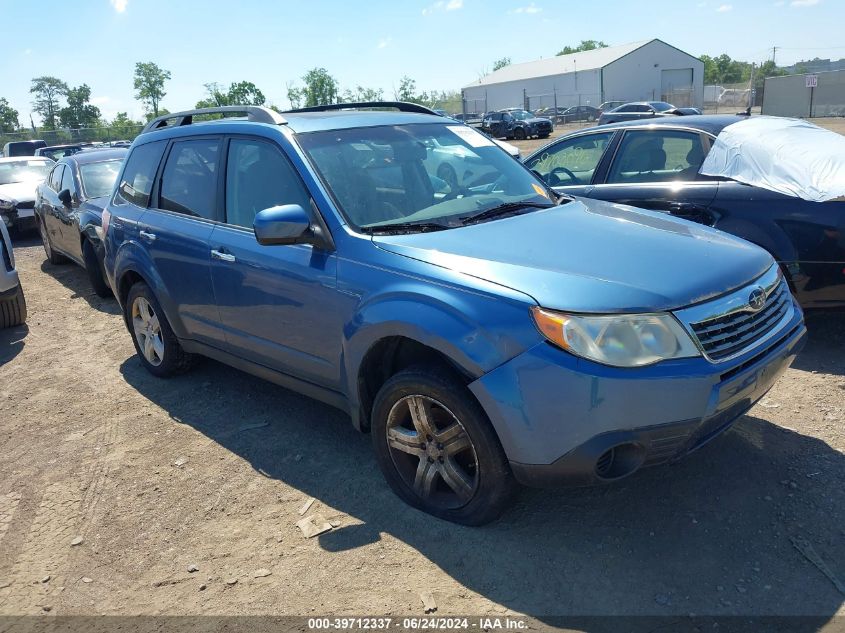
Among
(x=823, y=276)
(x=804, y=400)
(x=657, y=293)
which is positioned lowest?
(x=804, y=400)

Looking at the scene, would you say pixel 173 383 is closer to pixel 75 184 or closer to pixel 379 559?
pixel 379 559

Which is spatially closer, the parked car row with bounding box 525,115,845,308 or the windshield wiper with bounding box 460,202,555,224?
the windshield wiper with bounding box 460,202,555,224

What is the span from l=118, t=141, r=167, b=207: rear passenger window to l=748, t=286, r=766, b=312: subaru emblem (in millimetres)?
3997

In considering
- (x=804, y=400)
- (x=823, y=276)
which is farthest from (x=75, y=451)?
(x=823, y=276)

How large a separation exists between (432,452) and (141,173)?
3.48 metres

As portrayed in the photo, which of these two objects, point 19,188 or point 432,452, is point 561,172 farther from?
point 19,188

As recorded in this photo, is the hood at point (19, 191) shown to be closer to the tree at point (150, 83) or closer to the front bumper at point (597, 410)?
the front bumper at point (597, 410)

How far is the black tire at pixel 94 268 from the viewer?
8078 mm

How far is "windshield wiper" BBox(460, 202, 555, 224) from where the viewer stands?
3584 millimetres

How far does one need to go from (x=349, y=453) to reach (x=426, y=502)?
88 centimetres

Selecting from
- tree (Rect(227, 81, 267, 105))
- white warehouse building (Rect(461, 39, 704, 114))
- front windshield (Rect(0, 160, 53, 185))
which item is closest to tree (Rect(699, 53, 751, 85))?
white warehouse building (Rect(461, 39, 704, 114))

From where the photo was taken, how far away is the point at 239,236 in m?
4.07

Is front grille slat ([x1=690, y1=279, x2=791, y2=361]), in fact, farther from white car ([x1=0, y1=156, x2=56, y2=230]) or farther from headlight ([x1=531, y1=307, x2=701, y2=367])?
white car ([x1=0, y1=156, x2=56, y2=230])

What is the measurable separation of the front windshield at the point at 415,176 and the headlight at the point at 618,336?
3.43 feet
